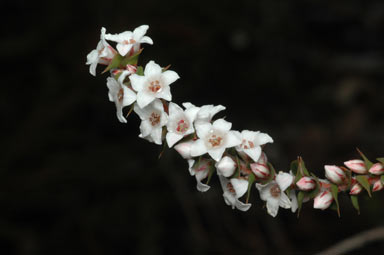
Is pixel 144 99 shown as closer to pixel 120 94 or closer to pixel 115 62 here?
pixel 120 94

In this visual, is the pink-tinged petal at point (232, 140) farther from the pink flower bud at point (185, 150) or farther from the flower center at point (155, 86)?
the flower center at point (155, 86)

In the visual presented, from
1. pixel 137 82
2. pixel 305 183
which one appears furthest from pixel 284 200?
pixel 137 82

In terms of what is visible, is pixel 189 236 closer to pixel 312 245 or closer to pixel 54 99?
pixel 312 245

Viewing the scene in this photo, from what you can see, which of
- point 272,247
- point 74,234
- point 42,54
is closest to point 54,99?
point 42,54

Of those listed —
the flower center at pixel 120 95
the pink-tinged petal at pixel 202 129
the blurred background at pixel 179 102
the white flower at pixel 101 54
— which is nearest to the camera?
the pink-tinged petal at pixel 202 129

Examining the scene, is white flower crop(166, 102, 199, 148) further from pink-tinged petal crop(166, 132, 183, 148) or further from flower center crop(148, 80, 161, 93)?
flower center crop(148, 80, 161, 93)

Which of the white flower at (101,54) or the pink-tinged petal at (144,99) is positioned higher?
the white flower at (101,54)

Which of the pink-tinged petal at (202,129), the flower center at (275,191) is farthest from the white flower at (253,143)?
the flower center at (275,191)
